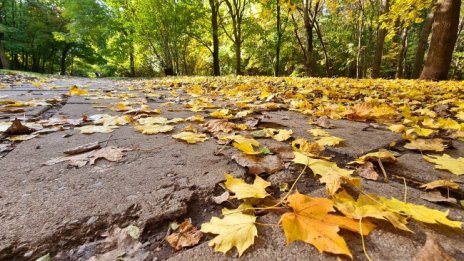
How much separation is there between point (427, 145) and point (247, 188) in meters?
1.11

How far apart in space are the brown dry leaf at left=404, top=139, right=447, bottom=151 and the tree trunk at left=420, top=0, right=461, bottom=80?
5.53 m

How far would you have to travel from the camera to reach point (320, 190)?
942 millimetres

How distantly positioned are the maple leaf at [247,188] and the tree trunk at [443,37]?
6555 mm

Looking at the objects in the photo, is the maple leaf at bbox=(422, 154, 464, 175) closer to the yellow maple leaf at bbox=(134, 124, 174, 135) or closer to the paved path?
the paved path

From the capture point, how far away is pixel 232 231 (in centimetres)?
70

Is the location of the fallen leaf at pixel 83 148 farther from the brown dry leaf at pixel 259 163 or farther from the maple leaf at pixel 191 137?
the brown dry leaf at pixel 259 163

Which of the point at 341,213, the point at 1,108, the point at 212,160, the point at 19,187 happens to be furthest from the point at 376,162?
the point at 1,108

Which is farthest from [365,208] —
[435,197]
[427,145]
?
[427,145]

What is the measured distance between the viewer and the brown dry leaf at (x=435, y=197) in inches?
34.2

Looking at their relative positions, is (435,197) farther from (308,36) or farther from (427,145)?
(308,36)

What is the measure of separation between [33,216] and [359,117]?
7.07ft

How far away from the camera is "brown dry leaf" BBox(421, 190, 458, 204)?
2.85 ft

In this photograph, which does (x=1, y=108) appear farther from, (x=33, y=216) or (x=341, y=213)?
(x=341, y=213)

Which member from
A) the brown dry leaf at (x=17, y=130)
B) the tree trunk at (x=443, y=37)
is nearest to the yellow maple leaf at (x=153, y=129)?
the brown dry leaf at (x=17, y=130)
